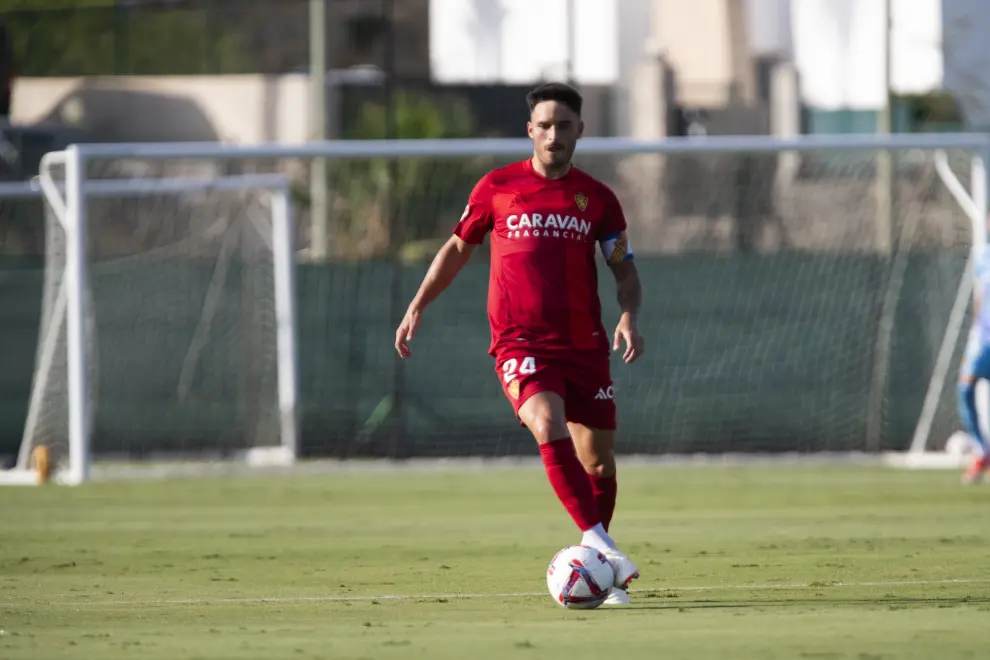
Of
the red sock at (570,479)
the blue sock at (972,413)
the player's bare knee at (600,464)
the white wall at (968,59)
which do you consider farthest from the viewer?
the white wall at (968,59)

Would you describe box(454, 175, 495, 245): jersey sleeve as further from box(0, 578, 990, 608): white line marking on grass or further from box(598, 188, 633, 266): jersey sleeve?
box(0, 578, 990, 608): white line marking on grass

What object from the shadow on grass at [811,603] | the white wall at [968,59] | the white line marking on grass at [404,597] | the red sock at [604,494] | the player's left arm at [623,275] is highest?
the white wall at [968,59]

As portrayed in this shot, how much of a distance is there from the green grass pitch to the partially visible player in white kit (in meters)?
0.42

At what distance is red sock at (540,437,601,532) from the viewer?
24.1 ft

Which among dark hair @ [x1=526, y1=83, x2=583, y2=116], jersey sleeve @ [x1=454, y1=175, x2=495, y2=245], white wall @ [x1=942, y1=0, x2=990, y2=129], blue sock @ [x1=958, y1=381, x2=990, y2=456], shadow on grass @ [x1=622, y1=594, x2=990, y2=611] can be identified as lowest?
blue sock @ [x1=958, y1=381, x2=990, y2=456]

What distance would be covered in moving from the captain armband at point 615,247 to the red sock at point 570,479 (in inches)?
36.0

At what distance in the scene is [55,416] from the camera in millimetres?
17172

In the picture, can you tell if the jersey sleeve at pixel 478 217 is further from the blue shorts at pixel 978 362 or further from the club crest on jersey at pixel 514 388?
the blue shorts at pixel 978 362

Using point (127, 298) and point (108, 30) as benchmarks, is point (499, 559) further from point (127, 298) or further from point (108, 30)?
point (108, 30)

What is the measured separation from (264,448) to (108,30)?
59.1 feet

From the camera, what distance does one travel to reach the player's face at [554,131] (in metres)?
7.51

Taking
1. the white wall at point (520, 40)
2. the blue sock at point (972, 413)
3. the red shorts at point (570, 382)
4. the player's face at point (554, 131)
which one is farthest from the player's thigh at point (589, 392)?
A: the white wall at point (520, 40)

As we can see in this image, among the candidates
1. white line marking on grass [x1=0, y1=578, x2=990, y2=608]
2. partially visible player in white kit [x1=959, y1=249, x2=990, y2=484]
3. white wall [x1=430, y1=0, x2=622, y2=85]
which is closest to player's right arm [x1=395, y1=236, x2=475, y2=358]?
white line marking on grass [x1=0, y1=578, x2=990, y2=608]

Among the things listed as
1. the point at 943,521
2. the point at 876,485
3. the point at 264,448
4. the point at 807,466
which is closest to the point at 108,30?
the point at 264,448
